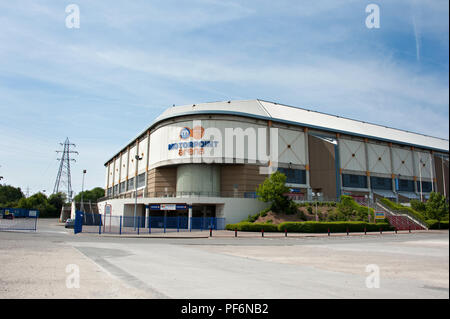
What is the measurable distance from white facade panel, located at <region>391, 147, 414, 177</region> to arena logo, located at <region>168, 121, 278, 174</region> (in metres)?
31.1

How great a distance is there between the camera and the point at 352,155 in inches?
2448

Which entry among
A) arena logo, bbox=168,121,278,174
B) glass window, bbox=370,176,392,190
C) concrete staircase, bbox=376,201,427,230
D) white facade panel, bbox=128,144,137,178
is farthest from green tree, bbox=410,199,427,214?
white facade panel, bbox=128,144,137,178

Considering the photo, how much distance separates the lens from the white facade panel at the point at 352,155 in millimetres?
61062

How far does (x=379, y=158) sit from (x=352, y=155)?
7.76 m

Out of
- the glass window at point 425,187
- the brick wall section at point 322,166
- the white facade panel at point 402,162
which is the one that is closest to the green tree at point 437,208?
the brick wall section at point 322,166

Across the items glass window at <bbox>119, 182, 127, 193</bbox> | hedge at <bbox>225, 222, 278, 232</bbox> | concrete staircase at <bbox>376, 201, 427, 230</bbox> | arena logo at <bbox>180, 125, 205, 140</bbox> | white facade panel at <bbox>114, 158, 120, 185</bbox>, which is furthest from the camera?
white facade panel at <bbox>114, 158, 120, 185</bbox>

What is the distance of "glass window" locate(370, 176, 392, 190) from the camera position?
64.4m

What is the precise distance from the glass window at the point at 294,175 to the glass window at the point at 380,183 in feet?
55.8

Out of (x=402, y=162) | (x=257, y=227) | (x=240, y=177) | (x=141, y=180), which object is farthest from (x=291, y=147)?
(x=402, y=162)

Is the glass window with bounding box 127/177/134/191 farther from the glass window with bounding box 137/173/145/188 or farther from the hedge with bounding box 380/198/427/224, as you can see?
the hedge with bounding box 380/198/427/224

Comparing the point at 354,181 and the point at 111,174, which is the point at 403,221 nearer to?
the point at 354,181

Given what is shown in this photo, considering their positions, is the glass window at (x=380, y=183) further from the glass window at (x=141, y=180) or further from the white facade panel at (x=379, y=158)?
the glass window at (x=141, y=180)
